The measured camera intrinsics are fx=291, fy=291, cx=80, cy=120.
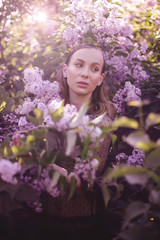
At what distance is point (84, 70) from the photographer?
231 centimetres

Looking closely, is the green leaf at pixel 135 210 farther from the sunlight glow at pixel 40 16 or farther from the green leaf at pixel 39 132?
the sunlight glow at pixel 40 16

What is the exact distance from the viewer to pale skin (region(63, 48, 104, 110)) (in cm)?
232

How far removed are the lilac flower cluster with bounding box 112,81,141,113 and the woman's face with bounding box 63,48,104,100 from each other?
30cm

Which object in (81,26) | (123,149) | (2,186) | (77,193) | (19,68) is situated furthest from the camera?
(19,68)

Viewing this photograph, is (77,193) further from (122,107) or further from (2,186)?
(122,107)

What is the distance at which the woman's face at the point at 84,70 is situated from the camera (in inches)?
91.4

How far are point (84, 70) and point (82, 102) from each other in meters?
0.28

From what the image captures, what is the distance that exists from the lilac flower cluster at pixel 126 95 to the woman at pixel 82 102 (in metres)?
0.08

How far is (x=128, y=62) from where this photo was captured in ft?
9.93

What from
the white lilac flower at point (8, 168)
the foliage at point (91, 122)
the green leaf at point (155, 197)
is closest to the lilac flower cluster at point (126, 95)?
the foliage at point (91, 122)

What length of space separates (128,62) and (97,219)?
1.82 metres

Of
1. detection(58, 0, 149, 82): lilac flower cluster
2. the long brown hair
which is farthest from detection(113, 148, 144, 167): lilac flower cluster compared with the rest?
detection(58, 0, 149, 82): lilac flower cluster

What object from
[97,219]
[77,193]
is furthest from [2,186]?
[97,219]

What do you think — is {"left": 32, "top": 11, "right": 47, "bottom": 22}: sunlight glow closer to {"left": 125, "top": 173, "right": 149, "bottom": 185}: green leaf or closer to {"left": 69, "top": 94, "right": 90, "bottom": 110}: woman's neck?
{"left": 69, "top": 94, "right": 90, "bottom": 110}: woman's neck
